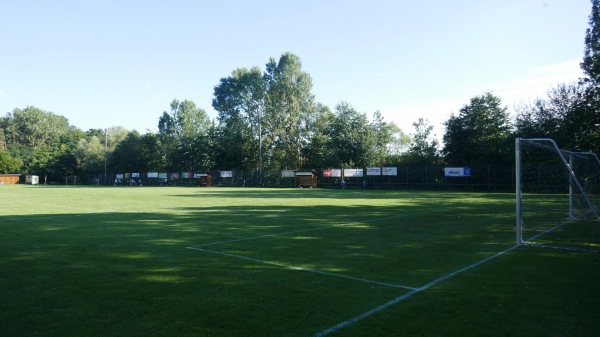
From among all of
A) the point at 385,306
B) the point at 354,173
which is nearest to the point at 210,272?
the point at 385,306

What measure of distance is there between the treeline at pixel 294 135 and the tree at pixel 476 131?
117mm

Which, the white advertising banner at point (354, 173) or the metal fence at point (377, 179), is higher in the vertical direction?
the white advertising banner at point (354, 173)

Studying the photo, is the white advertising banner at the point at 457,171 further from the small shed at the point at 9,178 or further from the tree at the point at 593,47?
the small shed at the point at 9,178

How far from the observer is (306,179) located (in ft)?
182

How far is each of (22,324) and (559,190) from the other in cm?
3434

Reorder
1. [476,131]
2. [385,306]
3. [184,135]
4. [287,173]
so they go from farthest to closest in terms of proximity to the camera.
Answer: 1. [184,135]
2. [287,173]
3. [476,131]
4. [385,306]

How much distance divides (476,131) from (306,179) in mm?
23529

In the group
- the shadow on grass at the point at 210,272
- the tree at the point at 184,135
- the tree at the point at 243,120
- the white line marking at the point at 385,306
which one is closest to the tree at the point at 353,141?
the tree at the point at 243,120

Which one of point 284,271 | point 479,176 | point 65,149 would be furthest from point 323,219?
point 65,149

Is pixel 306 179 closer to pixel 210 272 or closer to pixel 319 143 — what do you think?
pixel 319 143

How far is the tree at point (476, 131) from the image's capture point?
147 ft

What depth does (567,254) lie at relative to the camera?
27.1 feet

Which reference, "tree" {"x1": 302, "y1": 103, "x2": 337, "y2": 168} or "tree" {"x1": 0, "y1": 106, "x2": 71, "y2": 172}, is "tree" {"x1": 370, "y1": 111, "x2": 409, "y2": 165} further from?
"tree" {"x1": 0, "y1": 106, "x2": 71, "y2": 172}

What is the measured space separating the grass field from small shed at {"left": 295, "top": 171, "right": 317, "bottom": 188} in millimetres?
43187
